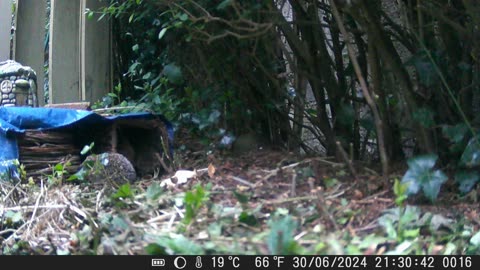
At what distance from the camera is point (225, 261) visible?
117 inches

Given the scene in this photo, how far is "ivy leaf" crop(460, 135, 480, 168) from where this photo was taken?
3641 millimetres

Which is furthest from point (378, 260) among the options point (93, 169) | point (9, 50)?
point (9, 50)

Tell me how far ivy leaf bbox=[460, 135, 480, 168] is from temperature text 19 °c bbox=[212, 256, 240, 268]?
134 cm

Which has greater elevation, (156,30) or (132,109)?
(156,30)

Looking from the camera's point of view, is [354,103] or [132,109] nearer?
[354,103]

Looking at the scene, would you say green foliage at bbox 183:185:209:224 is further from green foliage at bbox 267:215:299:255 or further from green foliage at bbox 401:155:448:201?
green foliage at bbox 401:155:448:201

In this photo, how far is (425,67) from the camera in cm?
390

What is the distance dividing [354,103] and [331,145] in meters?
0.32

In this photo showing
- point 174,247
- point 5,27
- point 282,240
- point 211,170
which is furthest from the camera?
point 5,27

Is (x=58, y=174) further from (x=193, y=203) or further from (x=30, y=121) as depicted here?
(x=193, y=203)

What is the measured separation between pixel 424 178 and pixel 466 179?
0.34 meters

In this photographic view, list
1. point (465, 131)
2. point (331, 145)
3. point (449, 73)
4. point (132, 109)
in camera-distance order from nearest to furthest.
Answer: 1. point (465, 131)
2. point (449, 73)
3. point (331, 145)
4. point (132, 109)

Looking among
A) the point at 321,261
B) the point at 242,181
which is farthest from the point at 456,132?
the point at 321,261

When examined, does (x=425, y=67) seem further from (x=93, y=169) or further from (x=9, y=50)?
(x=9, y=50)
